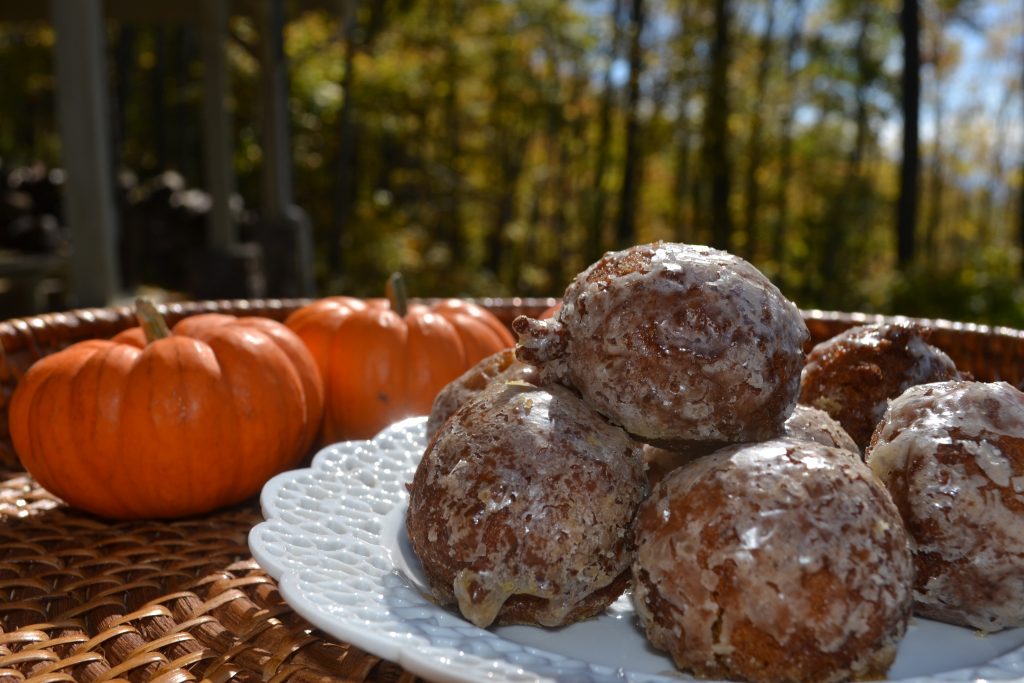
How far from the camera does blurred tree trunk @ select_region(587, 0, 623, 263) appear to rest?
16844mm

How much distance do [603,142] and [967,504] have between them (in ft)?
56.4

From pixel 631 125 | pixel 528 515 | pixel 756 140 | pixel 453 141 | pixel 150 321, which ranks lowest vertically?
pixel 528 515

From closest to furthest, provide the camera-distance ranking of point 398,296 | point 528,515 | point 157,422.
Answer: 1. point 528,515
2. point 157,422
3. point 398,296

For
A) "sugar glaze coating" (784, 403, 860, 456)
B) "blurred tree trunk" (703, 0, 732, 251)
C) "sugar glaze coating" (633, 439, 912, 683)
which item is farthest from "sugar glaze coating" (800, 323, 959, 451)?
"blurred tree trunk" (703, 0, 732, 251)

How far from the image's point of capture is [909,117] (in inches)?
425

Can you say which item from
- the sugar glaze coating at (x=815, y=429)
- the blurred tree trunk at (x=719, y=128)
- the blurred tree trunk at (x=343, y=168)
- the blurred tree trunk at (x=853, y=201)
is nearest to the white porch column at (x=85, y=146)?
the sugar glaze coating at (x=815, y=429)

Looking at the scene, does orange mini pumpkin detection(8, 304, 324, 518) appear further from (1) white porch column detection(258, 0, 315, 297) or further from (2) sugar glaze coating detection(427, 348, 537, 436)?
(1) white porch column detection(258, 0, 315, 297)

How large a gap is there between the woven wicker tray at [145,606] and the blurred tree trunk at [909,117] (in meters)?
9.82

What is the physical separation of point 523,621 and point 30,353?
5.60ft

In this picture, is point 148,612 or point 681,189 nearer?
point 148,612

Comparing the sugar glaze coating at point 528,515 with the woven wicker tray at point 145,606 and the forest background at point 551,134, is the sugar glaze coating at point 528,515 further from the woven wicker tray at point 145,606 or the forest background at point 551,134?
the forest background at point 551,134

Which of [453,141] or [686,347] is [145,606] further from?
[453,141]

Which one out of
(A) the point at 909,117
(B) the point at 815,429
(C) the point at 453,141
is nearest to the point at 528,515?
(B) the point at 815,429

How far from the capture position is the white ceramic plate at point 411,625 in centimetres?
98
